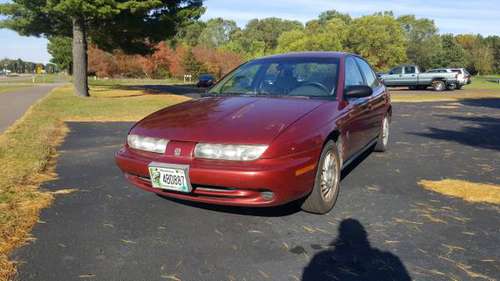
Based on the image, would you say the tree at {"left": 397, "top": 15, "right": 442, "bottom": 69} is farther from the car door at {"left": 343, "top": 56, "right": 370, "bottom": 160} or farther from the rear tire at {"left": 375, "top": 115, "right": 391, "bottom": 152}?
the car door at {"left": 343, "top": 56, "right": 370, "bottom": 160}

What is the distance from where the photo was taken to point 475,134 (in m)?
8.85

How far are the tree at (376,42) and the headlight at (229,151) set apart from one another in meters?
59.6

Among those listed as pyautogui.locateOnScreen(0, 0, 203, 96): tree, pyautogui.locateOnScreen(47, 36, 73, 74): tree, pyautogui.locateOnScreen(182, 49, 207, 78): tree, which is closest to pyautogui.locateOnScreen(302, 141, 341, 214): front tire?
pyautogui.locateOnScreen(0, 0, 203, 96): tree

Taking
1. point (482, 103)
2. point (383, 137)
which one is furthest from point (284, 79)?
point (482, 103)

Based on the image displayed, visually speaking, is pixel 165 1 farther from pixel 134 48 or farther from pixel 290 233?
pixel 290 233

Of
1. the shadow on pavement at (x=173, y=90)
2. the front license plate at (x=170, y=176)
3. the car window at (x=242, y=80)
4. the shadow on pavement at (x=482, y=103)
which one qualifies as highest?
the car window at (x=242, y=80)

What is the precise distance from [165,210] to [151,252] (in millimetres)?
944

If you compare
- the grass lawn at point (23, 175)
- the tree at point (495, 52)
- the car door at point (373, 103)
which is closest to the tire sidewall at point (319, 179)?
the car door at point (373, 103)

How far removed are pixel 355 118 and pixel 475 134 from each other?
526cm

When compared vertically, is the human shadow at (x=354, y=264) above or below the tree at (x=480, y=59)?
below

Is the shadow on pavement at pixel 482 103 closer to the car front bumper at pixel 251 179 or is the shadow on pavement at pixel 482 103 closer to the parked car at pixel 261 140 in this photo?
the parked car at pixel 261 140

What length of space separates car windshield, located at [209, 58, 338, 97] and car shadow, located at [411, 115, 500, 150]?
412 centimetres

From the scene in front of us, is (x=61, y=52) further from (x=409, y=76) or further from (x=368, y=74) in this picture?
(x=368, y=74)

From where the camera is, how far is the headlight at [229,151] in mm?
3396
